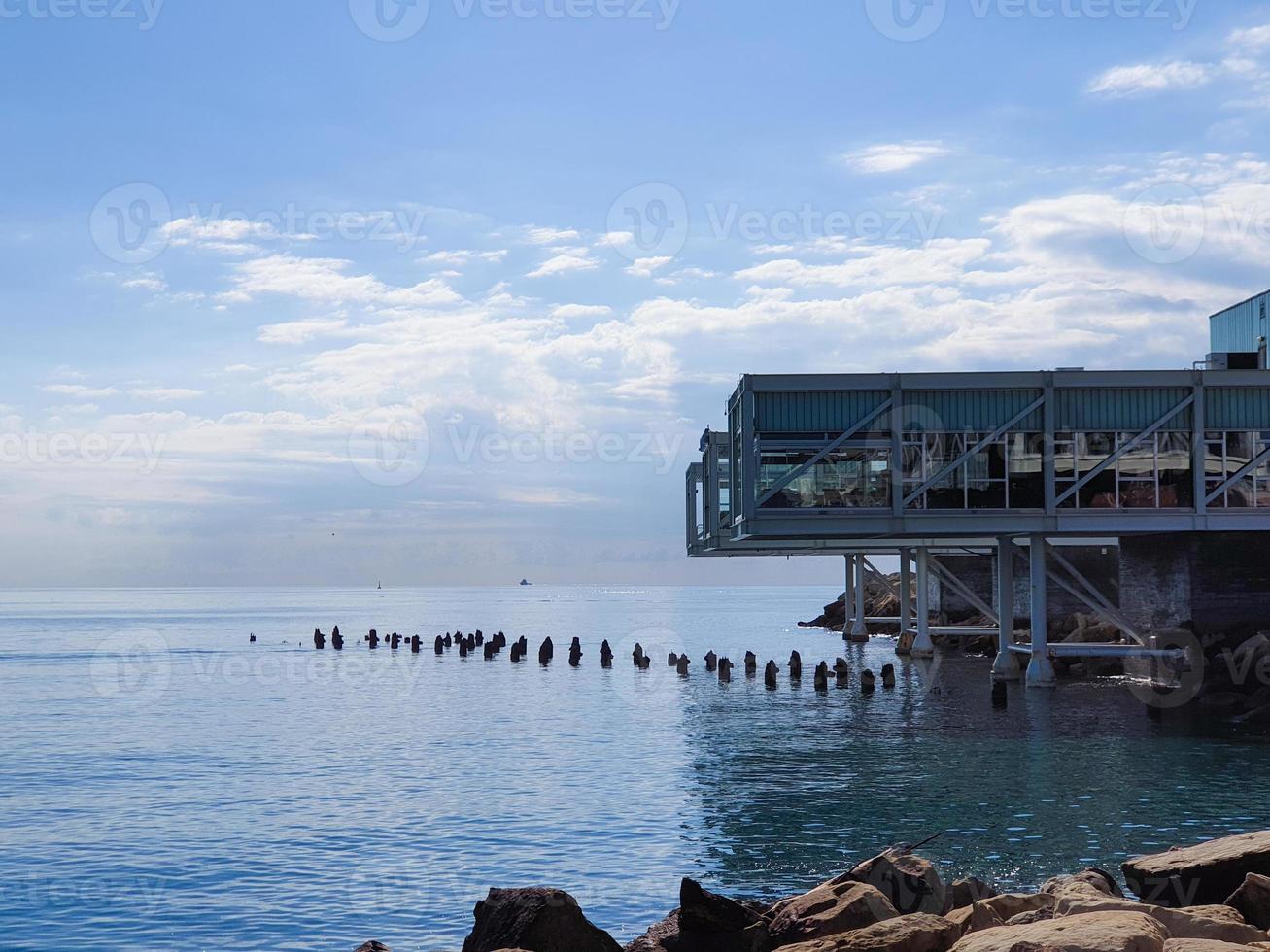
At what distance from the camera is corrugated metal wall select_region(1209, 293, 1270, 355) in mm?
70250

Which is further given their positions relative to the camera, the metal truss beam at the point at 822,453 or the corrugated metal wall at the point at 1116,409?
the corrugated metal wall at the point at 1116,409

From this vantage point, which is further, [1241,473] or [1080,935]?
[1241,473]

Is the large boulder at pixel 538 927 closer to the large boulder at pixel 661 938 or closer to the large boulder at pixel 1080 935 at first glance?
the large boulder at pixel 661 938

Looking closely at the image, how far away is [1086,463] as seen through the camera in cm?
4788

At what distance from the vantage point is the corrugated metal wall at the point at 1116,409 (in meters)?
47.7

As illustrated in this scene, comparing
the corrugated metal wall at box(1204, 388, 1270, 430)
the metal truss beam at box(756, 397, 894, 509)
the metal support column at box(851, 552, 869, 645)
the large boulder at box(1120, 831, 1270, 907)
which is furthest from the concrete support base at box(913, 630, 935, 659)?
the large boulder at box(1120, 831, 1270, 907)

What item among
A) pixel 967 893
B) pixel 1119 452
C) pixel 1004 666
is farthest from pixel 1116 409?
pixel 967 893

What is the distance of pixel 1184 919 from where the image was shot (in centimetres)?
1449

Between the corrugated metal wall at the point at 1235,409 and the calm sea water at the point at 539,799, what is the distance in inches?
418

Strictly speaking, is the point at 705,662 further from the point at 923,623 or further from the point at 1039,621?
Result: the point at 1039,621

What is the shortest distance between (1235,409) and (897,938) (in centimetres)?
3873

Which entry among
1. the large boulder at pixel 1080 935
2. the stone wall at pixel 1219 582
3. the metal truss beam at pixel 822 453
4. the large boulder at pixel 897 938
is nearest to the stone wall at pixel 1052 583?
the stone wall at pixel 1219 582

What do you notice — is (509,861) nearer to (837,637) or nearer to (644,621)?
(837,637)

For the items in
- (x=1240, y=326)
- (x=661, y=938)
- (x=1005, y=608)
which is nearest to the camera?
(x=661, y=938)
